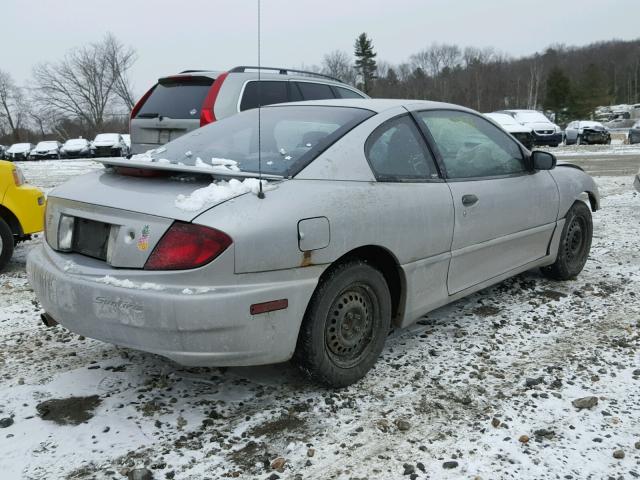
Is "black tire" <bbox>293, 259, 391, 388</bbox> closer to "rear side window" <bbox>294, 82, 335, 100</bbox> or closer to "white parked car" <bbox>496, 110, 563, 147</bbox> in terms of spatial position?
"rear side window" <bbox>294, 82, 335, 100</bbox>

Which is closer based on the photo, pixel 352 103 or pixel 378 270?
pixel 378 270

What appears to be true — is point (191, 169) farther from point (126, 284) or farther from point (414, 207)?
point (414, 207)

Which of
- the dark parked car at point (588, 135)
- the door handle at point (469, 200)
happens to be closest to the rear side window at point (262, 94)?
the door handle at point (469, 200)

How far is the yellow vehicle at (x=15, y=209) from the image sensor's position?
5.35 meters

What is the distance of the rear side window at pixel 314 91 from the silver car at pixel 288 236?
368 centimetres

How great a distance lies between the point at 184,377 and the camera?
3256mm

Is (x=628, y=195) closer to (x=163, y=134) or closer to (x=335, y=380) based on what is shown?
(x=163, y=134)

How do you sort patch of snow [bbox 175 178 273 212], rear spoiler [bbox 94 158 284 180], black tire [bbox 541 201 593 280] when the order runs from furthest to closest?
1. black tire [bbox 541 201 593 280]
2. rear spoiler [bbox 94 158 284 180]
3. patch of snow [bbox 175 178 273 212]

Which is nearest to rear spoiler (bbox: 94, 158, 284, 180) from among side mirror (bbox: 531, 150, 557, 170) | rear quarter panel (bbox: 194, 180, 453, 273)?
rear quarter panel (bbox: 194, 180, 453, 273)

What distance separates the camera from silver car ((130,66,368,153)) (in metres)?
6.58

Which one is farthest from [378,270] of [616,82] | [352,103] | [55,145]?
[616,82]

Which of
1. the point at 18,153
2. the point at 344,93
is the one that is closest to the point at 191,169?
the point at 344,93

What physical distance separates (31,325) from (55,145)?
3475 centimetres

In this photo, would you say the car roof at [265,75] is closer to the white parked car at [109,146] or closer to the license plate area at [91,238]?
the license plate area at [91,238]
